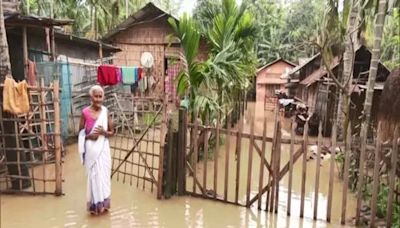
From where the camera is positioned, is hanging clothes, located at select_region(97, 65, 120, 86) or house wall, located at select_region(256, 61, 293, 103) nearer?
hanging clothes, located at select_region(97, 65, 120, 86)

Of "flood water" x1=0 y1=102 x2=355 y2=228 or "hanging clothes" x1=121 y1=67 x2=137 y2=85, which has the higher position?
"hanging clothes" x1=121 y1=67 x2=137 y2=85

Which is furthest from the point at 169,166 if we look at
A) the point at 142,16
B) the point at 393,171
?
the point at 142,16

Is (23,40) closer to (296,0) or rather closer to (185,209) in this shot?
(185,209)

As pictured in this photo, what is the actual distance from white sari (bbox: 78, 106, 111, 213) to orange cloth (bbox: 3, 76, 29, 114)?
4.50ft

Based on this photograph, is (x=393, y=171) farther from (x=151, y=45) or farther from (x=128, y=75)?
(x=151, y=45)

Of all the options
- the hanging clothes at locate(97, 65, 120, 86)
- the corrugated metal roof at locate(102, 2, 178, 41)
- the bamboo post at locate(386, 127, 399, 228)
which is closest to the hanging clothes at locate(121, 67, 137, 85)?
the hanging clothes at locate(97, 65, 120, 86)

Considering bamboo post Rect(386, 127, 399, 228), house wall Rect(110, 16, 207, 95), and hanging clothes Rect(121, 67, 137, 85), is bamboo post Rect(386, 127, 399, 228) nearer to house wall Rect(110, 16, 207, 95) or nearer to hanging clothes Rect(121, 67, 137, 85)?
hanging clothes Rect(121, 67, 137, 85)

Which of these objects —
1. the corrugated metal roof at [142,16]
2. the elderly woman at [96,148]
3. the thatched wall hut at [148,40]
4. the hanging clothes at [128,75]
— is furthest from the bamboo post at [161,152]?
the corrugated metal roof at [142,16]

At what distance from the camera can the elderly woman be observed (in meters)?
5.21

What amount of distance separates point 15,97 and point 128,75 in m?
6.39

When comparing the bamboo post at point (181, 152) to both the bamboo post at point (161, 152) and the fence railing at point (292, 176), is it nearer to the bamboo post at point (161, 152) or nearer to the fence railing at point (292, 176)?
the fence railing at point (292, 176)

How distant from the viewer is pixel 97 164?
207 inches

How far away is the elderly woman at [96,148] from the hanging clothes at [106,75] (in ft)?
18.9

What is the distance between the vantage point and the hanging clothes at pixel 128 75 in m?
12.0
